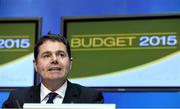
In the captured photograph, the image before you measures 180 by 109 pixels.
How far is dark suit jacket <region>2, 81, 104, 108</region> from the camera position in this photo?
151 cm

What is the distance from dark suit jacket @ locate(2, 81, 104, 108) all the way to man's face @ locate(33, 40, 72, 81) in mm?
63

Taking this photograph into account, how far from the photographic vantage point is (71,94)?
153 cm

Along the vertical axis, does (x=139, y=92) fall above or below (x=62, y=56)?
below

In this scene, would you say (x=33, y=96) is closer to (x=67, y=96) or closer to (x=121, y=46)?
(x=67, y=96)

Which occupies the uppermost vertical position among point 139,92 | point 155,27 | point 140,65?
point 155,27

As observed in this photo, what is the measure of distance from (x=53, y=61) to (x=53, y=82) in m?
0.09

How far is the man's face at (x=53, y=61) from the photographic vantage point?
1528mm

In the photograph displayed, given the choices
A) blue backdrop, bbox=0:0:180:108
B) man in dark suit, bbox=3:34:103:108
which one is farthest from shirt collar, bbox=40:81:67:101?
blue backdrop, bbox=0:0:180:108

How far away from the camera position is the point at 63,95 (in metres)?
1.53

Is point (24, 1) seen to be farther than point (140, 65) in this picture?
Yes

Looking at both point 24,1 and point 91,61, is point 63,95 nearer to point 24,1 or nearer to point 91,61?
point 91,61

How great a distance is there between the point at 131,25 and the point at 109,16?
16 centimetres

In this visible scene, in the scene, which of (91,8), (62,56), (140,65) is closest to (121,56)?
(140,65)

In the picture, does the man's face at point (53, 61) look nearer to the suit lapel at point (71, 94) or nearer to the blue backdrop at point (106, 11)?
the suit lapel at point (71, 94)
